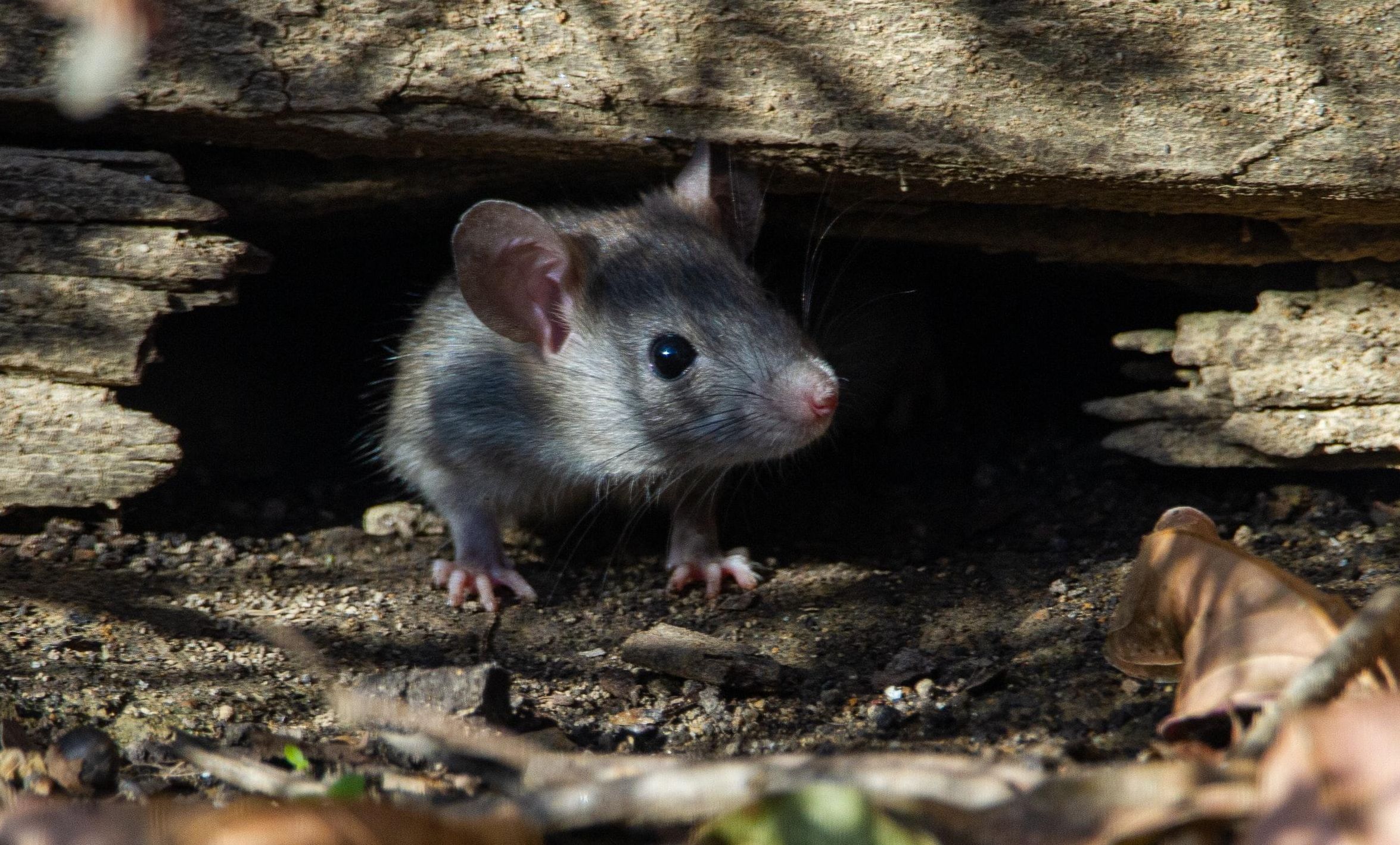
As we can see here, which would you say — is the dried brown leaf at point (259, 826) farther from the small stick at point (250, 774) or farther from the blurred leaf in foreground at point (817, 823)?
the blurred leaf in foreground at point (817, 823)

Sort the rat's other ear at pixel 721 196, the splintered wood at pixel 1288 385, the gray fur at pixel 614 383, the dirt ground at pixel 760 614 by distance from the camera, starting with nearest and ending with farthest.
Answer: the dirt ground at pixel 760 614, the splintered wood at pixel 1288 385, the rat's other ear at pixel 721 196, the gray fur at pixel 614 383

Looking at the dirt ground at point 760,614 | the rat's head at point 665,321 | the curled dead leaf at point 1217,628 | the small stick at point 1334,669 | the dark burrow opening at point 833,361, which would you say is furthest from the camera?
the dark burrow opening at point 833,361

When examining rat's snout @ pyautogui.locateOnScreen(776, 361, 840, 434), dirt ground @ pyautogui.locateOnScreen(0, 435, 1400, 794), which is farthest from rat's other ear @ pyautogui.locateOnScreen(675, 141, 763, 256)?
dirt ground @ pyautogui.locateOnScreen(0, 435, 1400, 794)

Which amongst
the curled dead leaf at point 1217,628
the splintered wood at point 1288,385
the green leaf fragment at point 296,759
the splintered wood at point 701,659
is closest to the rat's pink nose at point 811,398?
the splintered wood at point 701,659

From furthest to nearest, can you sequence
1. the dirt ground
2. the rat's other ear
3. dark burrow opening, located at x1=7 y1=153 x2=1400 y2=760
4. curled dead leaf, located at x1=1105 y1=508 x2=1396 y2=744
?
the rat's other ear → dark burrow opening, located at x1=7 y1=153 x2=1400 y2=760 → the dirt ground → curled dead leaf, located at x1=1105 y1=508 x2=1396 y2=744

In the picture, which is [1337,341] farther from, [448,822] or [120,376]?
[120,376]

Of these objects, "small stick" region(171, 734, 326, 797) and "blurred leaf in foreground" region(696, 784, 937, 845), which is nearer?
"blurred leaf in foreground" region(696, 784, 937, 845)

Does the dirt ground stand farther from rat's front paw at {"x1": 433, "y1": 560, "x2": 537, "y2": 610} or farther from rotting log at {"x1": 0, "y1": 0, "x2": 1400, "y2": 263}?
rotting log at {"x1": 0, "y1": 0, "x2": 1400, "y2": 263}
